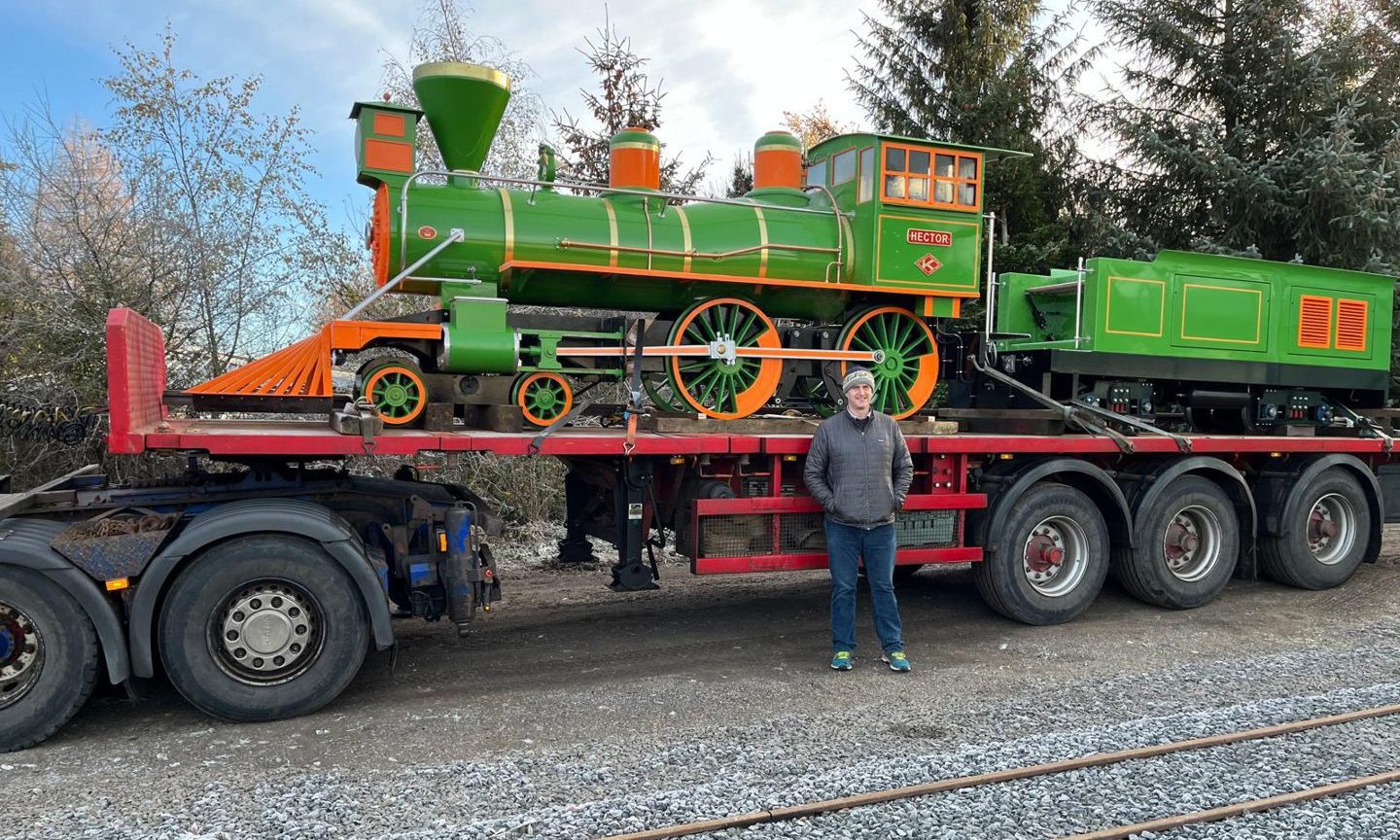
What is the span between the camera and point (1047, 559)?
6.82m

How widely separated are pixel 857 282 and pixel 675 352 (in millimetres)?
1546

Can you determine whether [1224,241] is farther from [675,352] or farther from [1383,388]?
[675,352]

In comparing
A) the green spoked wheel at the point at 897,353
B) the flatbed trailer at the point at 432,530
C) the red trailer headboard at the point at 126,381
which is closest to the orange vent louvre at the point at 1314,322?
the flatbed trailer at the point at 432,530

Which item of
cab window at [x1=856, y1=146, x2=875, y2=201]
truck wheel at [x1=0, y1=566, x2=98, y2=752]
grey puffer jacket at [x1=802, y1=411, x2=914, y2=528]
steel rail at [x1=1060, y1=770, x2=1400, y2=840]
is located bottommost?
steel rail at [x1=1060, y1=770, x2=1400, y2=840]

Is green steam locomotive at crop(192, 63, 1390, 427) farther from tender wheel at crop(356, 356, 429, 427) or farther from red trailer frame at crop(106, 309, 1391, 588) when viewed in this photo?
red trailer frame at crop(106, 309, 1391, 588)

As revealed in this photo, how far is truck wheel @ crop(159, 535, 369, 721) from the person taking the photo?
15.1 ft

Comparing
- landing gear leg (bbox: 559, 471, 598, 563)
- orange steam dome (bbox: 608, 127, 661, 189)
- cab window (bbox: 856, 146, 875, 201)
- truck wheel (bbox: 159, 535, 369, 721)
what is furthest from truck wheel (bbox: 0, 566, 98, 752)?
cab window (bbox: 856, 146, 875, 201)

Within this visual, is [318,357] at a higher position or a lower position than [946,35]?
lower

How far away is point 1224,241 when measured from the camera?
535 inches

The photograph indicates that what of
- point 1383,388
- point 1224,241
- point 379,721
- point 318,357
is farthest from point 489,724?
point 1224,241

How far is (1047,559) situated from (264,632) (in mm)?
5149

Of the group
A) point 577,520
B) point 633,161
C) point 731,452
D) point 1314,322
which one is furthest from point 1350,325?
point 577,520

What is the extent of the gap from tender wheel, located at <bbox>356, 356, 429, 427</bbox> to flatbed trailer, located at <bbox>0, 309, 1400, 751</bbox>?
28cm

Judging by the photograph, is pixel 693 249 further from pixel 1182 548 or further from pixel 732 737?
pixel 1182 548
